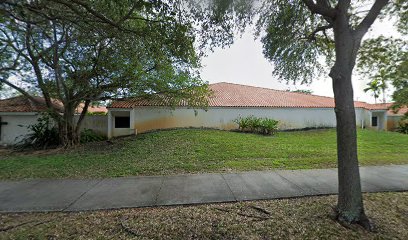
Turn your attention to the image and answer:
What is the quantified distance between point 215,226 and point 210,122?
14571mm

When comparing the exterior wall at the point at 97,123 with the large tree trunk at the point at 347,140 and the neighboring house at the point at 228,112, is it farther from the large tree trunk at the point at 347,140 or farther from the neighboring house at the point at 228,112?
the large tree trunk at the point at 347,140

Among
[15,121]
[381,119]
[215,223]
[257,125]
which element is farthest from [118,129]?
[381,119]

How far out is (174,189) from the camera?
525 centimetres

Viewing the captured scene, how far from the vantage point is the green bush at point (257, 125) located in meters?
16.3

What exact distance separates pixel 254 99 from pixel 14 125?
62.8 feet

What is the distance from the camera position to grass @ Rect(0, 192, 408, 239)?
3.32 m

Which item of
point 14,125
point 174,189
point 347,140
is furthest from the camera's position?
point 14,125

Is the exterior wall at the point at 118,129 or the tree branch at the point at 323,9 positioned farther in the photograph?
A: the exterior wall at the point at 118,129

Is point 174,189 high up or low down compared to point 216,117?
down

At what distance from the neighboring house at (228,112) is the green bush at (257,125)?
1055mm

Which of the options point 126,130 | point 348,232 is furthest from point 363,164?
point 126,130

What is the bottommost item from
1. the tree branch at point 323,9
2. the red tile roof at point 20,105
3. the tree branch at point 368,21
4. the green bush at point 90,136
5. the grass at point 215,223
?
the grass at point 215,223

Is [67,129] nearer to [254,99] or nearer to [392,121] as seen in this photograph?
[254,99]

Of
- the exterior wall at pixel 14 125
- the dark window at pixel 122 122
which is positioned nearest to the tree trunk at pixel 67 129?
the dark window at pixel 122 122
